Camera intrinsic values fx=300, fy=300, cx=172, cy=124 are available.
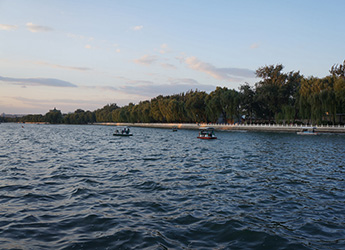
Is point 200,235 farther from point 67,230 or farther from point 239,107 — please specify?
point 239,107

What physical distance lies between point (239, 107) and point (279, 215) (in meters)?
96.9

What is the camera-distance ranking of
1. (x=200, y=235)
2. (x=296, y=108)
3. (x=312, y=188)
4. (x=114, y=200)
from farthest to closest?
1. (x=296, y=108)
2. (x=312, y=188)
3. (x=114, y=200)
4. (x=200, y=235)

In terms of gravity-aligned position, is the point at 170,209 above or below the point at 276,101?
below

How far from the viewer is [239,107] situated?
10438 cm

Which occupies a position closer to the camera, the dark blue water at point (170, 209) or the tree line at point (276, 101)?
the dark blue water at point (170, 209)

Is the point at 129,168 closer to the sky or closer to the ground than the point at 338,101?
closer to the ground

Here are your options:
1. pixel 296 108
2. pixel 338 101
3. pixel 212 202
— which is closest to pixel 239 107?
pixel 296 108

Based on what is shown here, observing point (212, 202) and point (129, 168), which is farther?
point (129, 168)

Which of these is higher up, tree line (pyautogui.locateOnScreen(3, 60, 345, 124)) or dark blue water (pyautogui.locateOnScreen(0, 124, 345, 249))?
tree line (pyautogui.locateOnScreen(3, 60, 345, 124))

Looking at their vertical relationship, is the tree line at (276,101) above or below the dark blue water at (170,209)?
above

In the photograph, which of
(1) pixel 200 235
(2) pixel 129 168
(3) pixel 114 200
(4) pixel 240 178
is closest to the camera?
(1) pixel 200 235

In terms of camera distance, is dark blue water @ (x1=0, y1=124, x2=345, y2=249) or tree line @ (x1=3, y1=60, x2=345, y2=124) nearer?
dark blue water @ (x1=0, y1=124, x2=345, y2=249)

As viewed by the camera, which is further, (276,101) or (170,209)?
(276,101)

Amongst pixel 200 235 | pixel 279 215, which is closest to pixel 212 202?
pixel 279 215
